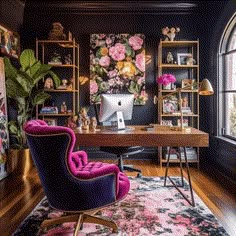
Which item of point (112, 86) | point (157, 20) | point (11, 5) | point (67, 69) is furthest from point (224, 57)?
point (11, 5)

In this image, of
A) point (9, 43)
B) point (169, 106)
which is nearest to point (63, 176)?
point (9, 43)

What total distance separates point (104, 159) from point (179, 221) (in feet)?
9.95

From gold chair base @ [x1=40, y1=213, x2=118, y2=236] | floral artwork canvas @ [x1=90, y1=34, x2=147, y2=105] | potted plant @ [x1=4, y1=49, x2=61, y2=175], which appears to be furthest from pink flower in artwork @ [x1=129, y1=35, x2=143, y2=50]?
gold chair base @ [x1=40, y1=213, x2=118, y2=236]

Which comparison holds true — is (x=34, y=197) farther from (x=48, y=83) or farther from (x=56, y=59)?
(x=56, y=59)

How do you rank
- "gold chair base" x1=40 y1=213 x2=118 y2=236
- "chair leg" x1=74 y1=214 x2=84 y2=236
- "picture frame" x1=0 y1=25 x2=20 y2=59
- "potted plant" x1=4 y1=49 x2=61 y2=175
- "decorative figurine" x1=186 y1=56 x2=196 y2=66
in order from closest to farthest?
"chair leg" x1=74 y1=214 x2=84 y2=236 < "gold chair base" x1=40 y1=213 x2=118 y2=236 < "potted plant" x1=4 y1=49 x2=61 y2=175 < "picture frame" x1=0 y1=25 x2=20 y2=59 < "decorative figurine" x1=186 y1=56 x2=196 y2=66

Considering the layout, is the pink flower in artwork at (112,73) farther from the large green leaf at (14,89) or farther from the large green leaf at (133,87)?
the large green leaf at (14,89)

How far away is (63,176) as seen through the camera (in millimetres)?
2326

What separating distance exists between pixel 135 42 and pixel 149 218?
359 centimetres

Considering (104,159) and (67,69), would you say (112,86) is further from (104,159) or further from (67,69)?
(104,159)

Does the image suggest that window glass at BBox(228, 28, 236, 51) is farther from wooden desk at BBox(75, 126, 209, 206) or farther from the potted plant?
the potted plant

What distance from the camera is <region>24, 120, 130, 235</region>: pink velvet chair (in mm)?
2260

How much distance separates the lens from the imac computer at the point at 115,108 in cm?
354

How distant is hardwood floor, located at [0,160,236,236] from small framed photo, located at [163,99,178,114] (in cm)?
108

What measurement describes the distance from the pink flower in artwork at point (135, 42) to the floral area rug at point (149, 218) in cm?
291
